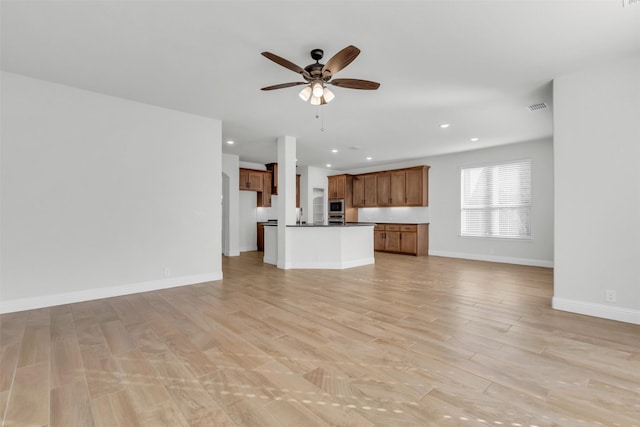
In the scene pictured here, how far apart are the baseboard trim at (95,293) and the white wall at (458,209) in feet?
20.8

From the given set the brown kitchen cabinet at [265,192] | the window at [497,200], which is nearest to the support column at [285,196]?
the brown kitchen cabinet at [265,192]

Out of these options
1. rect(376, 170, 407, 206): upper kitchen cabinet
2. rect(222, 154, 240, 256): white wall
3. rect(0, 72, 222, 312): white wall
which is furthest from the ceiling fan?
rect(376, 170, 407, 206): upper kitchen cabinet

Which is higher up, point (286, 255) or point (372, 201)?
point (372, 201)

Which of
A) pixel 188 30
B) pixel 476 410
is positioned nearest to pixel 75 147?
pixel 188 30

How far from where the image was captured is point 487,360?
228 cm

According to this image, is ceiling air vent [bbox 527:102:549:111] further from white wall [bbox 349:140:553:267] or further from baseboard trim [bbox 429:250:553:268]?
baseboard trim [bbox 429:250:553:268]

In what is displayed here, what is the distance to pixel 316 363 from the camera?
2.24m

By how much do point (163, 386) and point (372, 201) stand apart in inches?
Result: 331

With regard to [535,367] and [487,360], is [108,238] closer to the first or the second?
[487,360]

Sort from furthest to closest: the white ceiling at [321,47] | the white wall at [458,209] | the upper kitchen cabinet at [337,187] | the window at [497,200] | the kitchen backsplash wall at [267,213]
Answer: the upper kitchen cabinet at [337,187] < the kitchen backsplash wall at [267,213] < the window at [497,200] < the white wall at [458,209] < the white ceiling at [321,47]

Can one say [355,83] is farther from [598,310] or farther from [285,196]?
[598,310]

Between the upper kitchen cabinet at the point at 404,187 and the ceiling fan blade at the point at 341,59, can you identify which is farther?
the upper kitchen cabinet at the point at 404,187

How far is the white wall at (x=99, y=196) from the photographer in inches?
135

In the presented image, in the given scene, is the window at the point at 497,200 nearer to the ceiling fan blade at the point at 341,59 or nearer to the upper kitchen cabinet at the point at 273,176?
the upper kitchen cabinet at the point at 273,176
